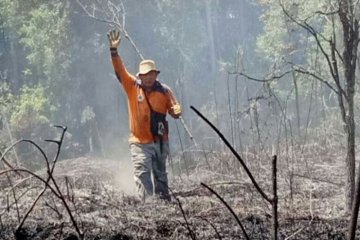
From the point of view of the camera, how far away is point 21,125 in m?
25.6

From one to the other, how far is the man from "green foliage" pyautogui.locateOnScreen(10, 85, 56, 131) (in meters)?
19.8

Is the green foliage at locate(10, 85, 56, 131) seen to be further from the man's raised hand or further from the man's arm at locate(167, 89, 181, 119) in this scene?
the man's arm at locate(167, 89, 181, 119)

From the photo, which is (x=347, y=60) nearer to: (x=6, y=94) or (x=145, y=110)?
(x=145, y=110)

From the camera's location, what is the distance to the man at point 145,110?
670 cm

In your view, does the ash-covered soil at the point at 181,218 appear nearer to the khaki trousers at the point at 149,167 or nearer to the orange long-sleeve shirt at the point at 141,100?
the khaki trousers at the point at 149,167

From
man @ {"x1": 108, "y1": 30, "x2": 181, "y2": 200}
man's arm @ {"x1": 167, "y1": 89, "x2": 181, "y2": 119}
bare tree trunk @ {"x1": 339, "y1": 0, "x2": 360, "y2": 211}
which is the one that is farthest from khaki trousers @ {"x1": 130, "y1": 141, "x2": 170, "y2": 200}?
bare tree trunk @ {"x1": 339, "y1": 0, "x2": 360, "y2": 211}

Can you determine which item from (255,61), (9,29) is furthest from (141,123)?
(255,61)

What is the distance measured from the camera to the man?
6695mm

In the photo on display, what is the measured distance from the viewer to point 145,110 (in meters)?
6.69

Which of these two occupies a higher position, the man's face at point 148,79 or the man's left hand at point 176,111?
the man's face at point 148,79

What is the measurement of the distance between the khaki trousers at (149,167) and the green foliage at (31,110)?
19701 mm

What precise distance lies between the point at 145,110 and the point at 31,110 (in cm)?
2030

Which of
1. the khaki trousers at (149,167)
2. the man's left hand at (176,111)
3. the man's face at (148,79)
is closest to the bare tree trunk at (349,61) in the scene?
the man's left hand at (176,111)

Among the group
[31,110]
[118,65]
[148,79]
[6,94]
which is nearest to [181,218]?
[148,79]
